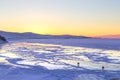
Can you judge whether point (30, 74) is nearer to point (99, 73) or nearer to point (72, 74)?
point (72, 74)

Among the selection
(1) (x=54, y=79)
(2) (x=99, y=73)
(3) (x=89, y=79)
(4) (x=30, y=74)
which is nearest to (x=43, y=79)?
(1) (x=54, y=79)

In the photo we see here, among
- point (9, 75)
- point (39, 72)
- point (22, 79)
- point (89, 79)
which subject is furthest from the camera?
point (39, 72)

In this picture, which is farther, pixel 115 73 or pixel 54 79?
pixel 115 73

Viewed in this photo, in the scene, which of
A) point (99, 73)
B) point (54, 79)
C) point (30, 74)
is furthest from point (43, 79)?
point (99, 73)

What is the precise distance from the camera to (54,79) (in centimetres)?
2169

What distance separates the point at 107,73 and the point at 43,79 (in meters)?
6.76

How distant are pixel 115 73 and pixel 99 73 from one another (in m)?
1.59

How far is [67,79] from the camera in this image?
21703mm

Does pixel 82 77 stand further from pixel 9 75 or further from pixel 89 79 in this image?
pixel 9 75

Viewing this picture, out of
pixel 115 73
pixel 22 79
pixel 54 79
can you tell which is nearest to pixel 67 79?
pixel 54 79

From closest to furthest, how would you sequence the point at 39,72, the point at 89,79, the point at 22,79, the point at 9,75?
the point at 89,79
the point at 22,79
the point at 9,75
the point at 39,72

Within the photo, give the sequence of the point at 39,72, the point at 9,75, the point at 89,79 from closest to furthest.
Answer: the point at 89,79 < the point at 9,75 < the point at 39,72

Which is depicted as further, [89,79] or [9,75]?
[9,75]

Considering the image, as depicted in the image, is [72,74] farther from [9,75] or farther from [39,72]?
[9,75]
